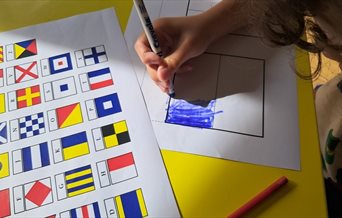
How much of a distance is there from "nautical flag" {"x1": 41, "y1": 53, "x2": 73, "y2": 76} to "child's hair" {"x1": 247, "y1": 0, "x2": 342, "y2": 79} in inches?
11.1

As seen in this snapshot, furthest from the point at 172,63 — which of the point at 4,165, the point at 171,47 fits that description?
the point at 4,165

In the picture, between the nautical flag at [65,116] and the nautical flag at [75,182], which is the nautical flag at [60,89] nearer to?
the nautical flag at [65,116]

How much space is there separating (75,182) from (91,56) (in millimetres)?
204

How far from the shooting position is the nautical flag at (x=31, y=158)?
0.48m

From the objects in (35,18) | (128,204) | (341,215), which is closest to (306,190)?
(128,204)

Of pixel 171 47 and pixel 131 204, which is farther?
pixel 171 47

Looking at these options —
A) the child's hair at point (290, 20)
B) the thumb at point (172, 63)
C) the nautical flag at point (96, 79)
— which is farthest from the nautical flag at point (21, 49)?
the child's hair at point (290, 20)

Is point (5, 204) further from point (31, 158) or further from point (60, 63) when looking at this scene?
point (60, 63)

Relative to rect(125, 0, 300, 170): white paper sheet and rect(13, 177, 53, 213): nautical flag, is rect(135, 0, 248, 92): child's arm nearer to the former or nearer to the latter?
rect(125, 0, 300, 170): white paper sheet

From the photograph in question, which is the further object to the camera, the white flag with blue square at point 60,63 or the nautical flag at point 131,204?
the white flag with blue square at point 60,63

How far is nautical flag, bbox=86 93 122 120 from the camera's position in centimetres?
Answer: 52

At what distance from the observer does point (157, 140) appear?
49cm

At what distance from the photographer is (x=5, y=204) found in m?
0.46

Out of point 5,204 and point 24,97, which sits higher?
point 24,97
